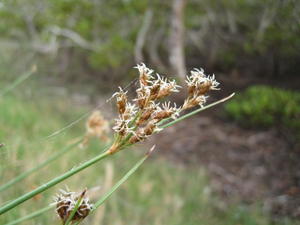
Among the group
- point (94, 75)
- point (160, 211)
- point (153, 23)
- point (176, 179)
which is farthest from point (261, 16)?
point (160, 211)

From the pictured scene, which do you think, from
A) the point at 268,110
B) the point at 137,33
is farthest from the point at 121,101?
the point at 137,33

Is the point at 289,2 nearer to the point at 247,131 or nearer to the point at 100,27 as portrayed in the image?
the point at 247,131

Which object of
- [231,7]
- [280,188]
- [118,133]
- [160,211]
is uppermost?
[231,7]

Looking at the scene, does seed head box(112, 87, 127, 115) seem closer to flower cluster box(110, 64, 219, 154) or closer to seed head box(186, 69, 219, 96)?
flower cluster box(110, 64, 219, 154)

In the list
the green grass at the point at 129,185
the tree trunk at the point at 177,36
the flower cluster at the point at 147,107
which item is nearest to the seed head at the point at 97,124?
the flower cluster at the point at 147,107

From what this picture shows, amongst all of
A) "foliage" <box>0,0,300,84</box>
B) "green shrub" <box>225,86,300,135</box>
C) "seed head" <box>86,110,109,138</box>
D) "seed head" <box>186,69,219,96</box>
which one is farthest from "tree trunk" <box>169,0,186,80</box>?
"seed head" <box>186,69,219,96</box>

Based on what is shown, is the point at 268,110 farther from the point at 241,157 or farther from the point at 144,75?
the point at 144,75
